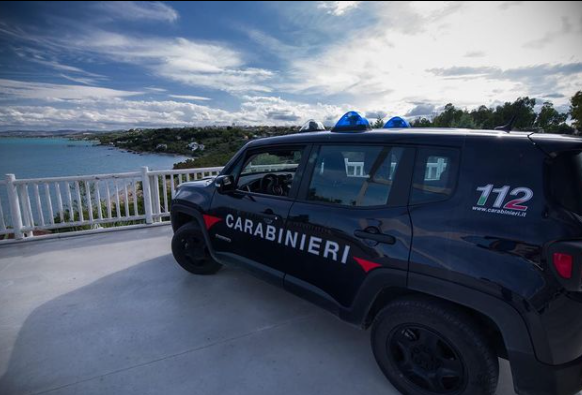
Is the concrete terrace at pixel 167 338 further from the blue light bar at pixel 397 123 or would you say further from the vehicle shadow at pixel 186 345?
the blue light bar at pixel 397 123

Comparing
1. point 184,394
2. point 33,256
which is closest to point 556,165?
point 184,394

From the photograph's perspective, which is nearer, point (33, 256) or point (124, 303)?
point (124, 303)

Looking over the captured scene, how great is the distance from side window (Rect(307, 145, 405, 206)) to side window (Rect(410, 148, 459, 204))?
138 millimetres

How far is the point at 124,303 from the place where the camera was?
2.97 m

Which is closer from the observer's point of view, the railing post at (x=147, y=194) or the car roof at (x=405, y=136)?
the car roof at (x=405, y=136)

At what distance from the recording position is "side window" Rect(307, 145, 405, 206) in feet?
6.17

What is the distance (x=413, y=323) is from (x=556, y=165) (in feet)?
3.52

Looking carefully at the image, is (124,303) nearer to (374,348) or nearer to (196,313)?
(196,313)

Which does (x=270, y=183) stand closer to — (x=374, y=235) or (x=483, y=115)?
(x=374, y=235)

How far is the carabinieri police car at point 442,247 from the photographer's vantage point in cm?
135

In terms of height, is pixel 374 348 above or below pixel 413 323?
below

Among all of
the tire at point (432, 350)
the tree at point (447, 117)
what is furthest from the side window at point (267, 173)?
the tree at point (447, 117)

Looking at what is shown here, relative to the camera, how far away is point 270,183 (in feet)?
10.3

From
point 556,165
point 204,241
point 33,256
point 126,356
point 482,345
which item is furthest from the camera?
point 33,256
